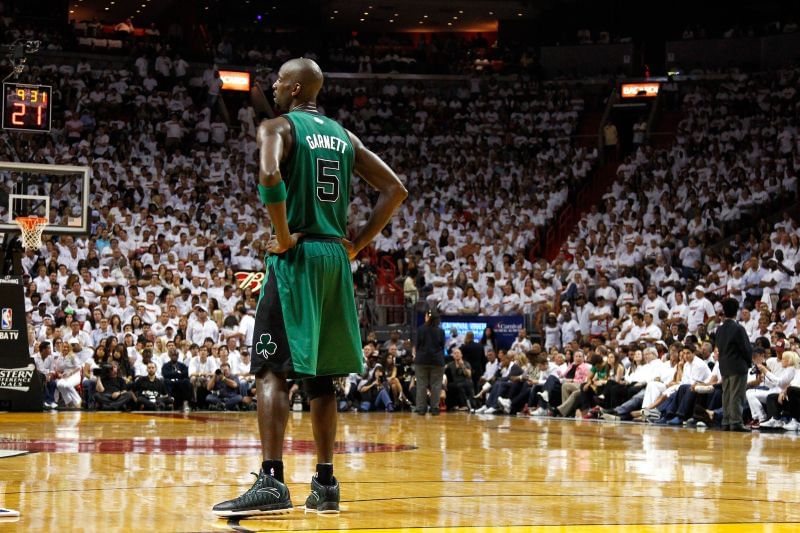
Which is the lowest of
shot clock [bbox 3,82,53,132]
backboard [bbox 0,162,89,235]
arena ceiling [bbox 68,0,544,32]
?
backboard [bbox 0,162,89,235]

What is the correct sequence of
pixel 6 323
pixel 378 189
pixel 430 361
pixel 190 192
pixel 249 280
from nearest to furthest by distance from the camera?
pixel 378 189, pixel 6 323, pixel 430 361, pixel 249 280, pixel 190 192

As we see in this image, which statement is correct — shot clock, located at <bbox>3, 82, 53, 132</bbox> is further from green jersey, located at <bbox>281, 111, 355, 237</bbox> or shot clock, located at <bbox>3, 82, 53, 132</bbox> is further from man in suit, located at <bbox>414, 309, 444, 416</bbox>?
green jersey, located at <bbox>281, 111, 355, 237</bbox>

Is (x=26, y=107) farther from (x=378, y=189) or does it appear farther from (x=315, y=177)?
(x=315, y=177)

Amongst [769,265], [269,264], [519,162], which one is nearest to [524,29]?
[519,162]

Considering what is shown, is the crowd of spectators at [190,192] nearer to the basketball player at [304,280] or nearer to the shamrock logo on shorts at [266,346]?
the basketball player at [304,280]

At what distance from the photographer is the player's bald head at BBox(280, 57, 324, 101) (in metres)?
6.24

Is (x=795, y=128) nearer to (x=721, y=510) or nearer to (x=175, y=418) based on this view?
(x=175, y=418)

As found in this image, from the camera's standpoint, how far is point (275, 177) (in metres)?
5.68

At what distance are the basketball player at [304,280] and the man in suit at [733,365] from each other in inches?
418

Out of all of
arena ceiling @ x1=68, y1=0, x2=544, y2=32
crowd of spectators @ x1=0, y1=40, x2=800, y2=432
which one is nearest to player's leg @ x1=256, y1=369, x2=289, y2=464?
crowd of spectators @ x1=0, y1=40, x2=800, y2=432

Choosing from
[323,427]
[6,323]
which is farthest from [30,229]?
[323,427]

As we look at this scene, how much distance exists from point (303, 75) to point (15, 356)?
13.9m

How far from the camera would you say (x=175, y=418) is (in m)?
16.9

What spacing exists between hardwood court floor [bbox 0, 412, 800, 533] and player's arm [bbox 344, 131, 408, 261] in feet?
4.83
